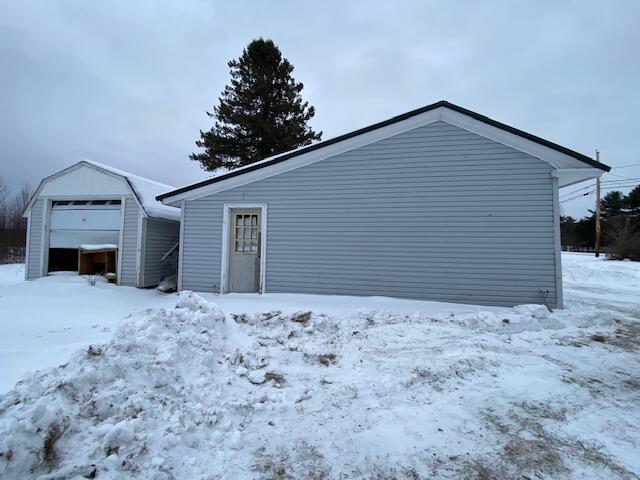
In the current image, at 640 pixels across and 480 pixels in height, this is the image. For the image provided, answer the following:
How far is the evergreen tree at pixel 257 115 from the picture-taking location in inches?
733

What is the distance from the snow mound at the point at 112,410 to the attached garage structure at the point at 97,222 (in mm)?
7036

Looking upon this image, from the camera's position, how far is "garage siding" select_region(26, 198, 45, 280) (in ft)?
32.4

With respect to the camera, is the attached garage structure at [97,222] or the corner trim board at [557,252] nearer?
the corner trim board at [557,252]

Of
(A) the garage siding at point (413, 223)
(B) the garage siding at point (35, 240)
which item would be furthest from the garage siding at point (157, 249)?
(B) the garage siding at point (35, 240)

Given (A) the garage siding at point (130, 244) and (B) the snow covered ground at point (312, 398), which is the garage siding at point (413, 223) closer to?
(B) the snow covered ground at point (312, 398)

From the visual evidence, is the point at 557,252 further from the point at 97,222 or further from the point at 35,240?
the point at 35,240

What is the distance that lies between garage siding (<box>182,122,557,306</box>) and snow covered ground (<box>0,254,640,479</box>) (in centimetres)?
176

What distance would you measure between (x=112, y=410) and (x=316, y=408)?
181cm

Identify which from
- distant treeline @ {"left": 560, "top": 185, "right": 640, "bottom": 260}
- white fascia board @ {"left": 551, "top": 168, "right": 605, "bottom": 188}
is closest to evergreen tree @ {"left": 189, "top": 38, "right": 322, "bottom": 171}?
white fascia board @ {"left": 551, "top": 168, "right": 605, "bottom": 188}

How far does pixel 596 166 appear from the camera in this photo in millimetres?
6656

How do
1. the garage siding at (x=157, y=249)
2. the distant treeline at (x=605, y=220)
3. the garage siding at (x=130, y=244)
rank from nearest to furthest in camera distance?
the garage siding at (x=130, y=244) → the garage siding at (x=157, y=249) → the distant treeline at (x=605, y=220)

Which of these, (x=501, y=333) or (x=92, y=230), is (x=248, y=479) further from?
(x=92, y=230)

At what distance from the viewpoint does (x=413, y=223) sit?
746 cm

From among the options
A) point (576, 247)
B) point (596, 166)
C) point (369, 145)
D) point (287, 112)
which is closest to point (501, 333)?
point (596, 166)
